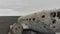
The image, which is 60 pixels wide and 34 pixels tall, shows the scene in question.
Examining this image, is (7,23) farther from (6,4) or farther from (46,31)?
(46,31)

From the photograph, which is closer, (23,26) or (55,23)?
(55,23)

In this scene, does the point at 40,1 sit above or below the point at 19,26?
above

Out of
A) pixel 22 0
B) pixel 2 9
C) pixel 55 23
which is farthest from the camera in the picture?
pixel 2 9

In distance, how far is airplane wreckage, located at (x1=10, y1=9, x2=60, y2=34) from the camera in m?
2.68

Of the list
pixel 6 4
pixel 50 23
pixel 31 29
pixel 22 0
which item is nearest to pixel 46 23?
pixel 50 23

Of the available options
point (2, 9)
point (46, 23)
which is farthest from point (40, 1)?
point (2, 9)

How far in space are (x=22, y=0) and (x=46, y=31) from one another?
0.70m

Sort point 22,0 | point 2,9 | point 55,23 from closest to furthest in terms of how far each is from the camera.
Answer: point 55,23 < point 22,0 < point 2,9

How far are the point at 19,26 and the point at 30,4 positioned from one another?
0.45 meters

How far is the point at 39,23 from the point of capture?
2797 millimetres

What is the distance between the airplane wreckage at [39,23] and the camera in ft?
8.79

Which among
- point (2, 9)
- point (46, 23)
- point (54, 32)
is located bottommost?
point (54, 32)

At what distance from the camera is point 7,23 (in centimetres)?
314

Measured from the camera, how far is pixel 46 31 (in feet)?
9.10
